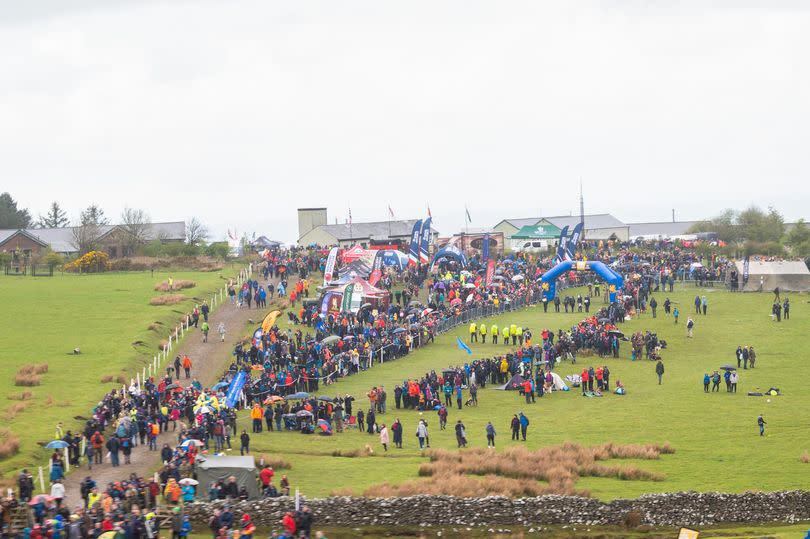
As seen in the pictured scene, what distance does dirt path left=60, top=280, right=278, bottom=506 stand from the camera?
39.2 m

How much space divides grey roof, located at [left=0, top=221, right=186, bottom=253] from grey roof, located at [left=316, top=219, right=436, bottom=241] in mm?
21089

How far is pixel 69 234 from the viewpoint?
136500 mm

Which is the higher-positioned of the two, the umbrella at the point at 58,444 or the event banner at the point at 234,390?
the event banner at the point at 234,390

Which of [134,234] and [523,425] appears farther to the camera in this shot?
[134,234]

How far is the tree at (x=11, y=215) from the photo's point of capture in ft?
580

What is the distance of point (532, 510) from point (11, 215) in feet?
529

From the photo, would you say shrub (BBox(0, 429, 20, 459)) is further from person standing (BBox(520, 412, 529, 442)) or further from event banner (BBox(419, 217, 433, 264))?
event banner (BBox(419, 217, 433, 264))

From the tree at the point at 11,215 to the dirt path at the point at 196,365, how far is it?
105483 mm

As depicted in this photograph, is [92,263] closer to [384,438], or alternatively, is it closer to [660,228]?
[384,438]

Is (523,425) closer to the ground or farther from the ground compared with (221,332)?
closer to the ground

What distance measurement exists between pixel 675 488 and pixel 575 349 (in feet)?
84.4

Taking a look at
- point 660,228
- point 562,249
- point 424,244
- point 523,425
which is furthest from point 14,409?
point 660,228

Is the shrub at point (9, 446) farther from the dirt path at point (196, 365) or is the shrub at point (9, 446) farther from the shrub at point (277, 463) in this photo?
the shrub at point (277, 463)

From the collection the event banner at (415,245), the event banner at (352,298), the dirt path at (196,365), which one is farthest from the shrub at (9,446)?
the event banner at (415,245)
